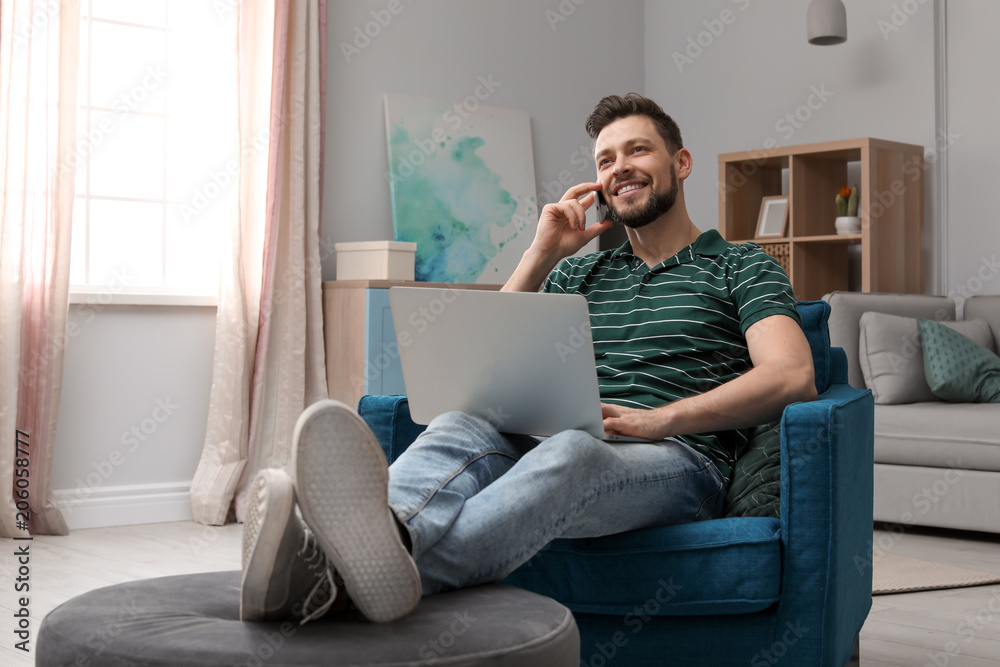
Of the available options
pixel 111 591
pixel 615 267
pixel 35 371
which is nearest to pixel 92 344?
pixel 35 371

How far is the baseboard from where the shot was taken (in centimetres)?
350

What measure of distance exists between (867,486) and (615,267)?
68 centimetres

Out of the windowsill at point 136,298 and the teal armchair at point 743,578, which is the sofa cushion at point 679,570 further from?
the windowsill at point 136,298

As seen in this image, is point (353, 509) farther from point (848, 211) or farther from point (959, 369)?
point (848, 211)

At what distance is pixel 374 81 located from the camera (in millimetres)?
4383

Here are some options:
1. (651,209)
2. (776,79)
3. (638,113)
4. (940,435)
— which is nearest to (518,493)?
(651,209)

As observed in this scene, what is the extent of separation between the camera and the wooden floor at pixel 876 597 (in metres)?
2.16

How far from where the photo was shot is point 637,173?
6.90 feet

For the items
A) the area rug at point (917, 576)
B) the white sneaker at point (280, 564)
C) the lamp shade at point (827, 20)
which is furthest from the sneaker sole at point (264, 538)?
the lamp shade at point (827, 20)

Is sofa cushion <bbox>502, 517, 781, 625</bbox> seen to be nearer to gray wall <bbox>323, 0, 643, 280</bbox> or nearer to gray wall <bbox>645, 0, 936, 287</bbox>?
gray wall <bbox>323, 0, 643, 280</bbox>

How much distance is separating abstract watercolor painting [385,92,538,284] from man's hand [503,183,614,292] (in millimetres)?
2180

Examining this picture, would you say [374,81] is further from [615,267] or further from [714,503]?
[714,503]

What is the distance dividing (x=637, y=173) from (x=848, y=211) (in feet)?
8.82

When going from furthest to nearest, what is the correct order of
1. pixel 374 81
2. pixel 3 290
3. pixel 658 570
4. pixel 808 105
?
pixel 808 105, pixel 374 81, pixel 3 290, pixel 658 570
